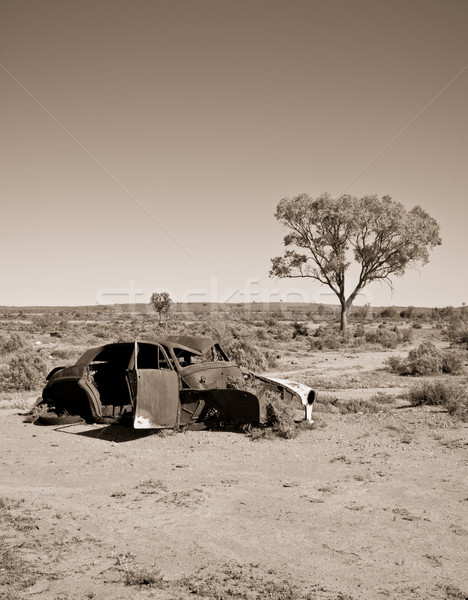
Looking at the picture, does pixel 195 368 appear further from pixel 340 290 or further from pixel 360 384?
pixel 340 290

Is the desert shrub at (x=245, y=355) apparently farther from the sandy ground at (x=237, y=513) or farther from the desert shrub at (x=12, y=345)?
the desert shrub at (x=12, y=345)

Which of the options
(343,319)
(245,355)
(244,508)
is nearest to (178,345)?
(244,508)

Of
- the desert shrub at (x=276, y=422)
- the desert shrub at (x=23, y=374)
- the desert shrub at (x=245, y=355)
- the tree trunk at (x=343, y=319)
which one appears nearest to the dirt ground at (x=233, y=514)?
the desert shrub at (x=276, y=422)

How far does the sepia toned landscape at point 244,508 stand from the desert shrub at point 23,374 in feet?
12.1

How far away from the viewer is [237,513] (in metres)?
6.18

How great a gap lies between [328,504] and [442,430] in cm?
441

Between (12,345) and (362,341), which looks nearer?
(12,345)

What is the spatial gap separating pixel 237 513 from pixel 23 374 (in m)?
11.3

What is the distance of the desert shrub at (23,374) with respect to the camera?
1566cm

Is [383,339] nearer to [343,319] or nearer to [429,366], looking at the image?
[343,319]

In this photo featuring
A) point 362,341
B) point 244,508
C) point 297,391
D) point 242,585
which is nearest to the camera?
point 242,585

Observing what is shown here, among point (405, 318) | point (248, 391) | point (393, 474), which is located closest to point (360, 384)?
point (248, 391)

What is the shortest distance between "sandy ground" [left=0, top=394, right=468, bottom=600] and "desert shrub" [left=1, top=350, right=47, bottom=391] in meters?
6.08

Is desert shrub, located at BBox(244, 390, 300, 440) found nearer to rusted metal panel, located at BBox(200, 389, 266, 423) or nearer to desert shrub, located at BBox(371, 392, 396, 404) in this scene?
rusted metal panel, located at BBox(200, 389, 266, 423)
